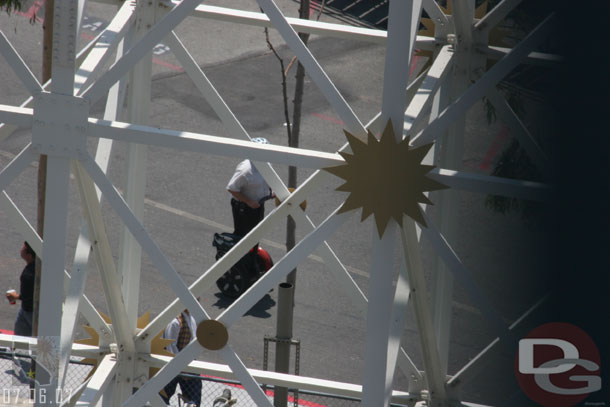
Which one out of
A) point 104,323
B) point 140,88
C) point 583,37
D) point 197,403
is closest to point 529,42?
point 583,37

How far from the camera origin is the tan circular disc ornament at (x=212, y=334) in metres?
6.86

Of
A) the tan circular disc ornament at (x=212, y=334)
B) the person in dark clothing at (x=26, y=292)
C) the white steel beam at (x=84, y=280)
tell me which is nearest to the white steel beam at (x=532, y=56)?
the white steel beam at (x=84, y=280)

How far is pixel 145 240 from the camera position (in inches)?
261

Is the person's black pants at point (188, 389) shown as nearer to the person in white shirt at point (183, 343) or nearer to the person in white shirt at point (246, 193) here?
the person in white shirt at point (183, 343)

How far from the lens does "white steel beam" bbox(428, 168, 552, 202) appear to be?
6.30 meters

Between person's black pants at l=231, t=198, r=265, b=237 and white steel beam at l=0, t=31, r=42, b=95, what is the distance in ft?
23.2

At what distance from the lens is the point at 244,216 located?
13609 mm

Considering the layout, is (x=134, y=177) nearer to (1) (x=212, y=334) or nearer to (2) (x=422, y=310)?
(1) (x=212, y=334)

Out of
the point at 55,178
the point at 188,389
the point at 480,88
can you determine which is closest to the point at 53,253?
the point at 55,178

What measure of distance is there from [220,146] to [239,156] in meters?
0.12

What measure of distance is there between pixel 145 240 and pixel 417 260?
174 cm

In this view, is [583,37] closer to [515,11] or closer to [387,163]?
[387,163]

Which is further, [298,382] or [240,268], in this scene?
[240,268]

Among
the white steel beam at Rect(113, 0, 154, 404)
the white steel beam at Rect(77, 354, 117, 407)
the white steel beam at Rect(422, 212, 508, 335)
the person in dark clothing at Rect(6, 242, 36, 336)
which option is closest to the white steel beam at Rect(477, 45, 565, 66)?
the white steel beam at Rect(422, 212, 508, 335)
